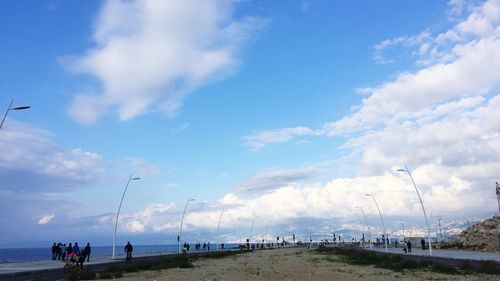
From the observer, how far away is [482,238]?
261 feet

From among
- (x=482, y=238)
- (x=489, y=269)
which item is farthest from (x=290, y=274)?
(x=482, y=238)

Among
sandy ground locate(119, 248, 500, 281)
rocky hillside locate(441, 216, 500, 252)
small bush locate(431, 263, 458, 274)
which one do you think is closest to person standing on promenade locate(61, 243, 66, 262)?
sandy ground locate(119, 248, 500, 281)

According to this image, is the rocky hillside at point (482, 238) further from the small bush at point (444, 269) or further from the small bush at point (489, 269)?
the small bush at point (489, 269)

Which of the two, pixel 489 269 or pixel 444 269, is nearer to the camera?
pixel 489 269

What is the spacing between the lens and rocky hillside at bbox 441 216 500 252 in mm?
72688

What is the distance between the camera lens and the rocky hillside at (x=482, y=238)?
72.7 metres

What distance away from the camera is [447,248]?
87625 millimetres

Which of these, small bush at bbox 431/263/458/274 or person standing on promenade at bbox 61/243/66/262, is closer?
small bush at bbox 431/263/458/274

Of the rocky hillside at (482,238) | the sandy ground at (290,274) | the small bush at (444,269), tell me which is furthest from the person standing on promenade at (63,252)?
the rocky hillside at (482,238)

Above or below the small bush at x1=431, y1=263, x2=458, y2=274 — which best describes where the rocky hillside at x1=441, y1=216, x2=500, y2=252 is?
above

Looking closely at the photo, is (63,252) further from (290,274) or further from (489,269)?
(489,269)

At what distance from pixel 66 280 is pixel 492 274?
25562 mm

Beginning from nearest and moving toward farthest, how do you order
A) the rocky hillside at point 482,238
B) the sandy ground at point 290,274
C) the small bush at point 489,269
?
the sandy ground at point 290,274 → the small bush at point 489,269 → the rocky hillside at point 482,238

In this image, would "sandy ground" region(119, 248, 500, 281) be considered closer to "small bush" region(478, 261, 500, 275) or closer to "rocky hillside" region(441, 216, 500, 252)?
"small bush" region(478, 261, 500, 275)
